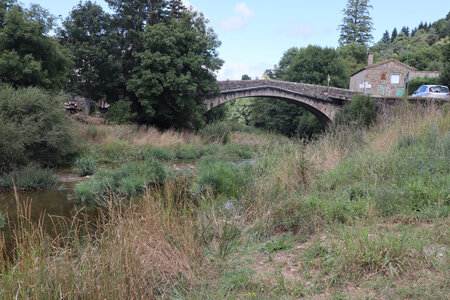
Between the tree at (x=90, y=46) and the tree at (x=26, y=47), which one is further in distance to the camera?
the tree at (x=90, y=46)

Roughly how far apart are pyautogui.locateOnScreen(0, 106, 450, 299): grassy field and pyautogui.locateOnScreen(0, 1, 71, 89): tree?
39.1 feet

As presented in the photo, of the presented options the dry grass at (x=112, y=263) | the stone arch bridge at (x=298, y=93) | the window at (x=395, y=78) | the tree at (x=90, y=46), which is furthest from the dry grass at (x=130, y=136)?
the window at (x=395, y=78)

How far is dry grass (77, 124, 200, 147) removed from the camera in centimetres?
1767

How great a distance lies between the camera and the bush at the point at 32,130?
10.9 metres

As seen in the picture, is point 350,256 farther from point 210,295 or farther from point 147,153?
point 147,153

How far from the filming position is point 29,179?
33.6ft

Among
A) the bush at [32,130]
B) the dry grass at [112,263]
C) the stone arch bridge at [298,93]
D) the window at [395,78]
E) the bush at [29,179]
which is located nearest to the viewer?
the dry grass at [112,263]

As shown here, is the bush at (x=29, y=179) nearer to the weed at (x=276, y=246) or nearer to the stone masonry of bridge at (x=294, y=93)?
the weed at (x=276, y=246)

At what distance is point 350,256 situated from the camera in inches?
127

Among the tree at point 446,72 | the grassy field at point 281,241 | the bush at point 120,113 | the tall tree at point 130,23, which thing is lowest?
the grassy field at point 281,241

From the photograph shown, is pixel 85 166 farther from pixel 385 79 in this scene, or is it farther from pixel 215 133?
pixel 385 79

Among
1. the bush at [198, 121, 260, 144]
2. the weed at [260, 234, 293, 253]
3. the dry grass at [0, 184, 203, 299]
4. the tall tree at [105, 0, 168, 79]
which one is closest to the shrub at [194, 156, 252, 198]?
the weed at [260, 234, 293, 253]

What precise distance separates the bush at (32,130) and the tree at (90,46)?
8591mm

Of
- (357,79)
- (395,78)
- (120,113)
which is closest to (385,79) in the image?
(395,78)
